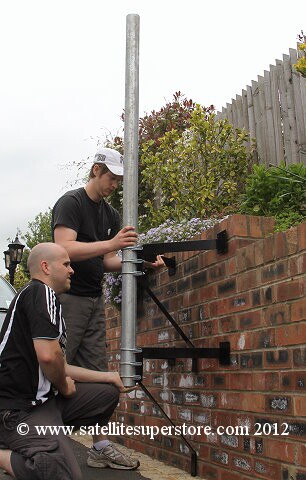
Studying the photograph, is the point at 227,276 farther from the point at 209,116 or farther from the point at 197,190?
the point at 209,116

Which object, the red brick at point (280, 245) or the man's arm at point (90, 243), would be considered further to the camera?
the man's arm at point (90, 243)

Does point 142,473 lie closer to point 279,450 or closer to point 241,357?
point 241,357

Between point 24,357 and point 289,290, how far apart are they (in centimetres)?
117

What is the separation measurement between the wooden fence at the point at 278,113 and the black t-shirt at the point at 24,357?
11.5ft

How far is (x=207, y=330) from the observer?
3717 millimetres

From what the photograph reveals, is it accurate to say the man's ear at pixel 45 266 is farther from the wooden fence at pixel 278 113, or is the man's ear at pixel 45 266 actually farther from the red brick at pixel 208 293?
the wooden fence at pixel 278 113

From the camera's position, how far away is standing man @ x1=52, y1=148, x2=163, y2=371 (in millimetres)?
4020

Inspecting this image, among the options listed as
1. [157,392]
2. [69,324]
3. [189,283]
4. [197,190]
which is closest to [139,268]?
[189,283]

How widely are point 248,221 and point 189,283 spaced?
0.68 m

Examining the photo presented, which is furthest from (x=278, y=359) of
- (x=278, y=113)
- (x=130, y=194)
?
(x=278, y=113)

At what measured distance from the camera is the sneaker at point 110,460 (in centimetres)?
398

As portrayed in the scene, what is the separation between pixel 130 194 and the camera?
376 centimetres

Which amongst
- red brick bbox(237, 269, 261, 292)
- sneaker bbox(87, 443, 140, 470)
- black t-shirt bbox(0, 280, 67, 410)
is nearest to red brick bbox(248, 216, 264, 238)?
red brick bbox(237, 269, 261, 292)

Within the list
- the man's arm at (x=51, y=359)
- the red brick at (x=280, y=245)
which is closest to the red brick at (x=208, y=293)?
the red brick at (x=280, y=245)
